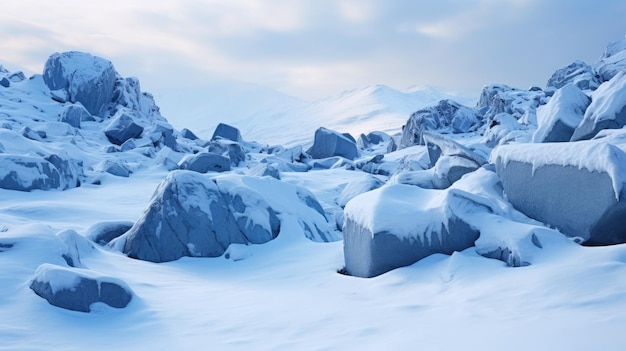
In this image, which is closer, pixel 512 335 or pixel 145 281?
pixel 512 335

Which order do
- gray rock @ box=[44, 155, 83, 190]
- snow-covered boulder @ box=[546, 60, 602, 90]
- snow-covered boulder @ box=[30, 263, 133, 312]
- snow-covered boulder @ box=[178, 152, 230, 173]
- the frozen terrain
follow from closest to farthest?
the frozen terrain
snow-covered boulder @ box=[30, 263, 133, 312]
gray rock @ box=[44, 155, 83, 190]
snow-covered boulder @ box=[178, 152, 230, 173]
snow-covered boulder @ box=[546, 60, 602, 90]

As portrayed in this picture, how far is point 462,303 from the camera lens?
360 cm

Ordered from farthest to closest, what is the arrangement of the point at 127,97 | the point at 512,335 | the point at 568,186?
the point at 127,97 < the point at 568,186 < the point at 512,335

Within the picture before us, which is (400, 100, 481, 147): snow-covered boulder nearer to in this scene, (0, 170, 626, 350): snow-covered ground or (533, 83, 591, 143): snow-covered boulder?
(533, 83, 591, 143): snow-covered boulder

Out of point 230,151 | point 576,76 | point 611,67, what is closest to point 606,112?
point 230,151

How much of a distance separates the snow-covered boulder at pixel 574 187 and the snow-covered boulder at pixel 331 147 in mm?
16994

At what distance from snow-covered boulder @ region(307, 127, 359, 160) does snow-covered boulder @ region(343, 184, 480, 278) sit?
681 inches

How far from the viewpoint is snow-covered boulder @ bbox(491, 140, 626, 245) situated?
14.1 feet

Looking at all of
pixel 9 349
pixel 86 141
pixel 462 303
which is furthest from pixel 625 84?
pixel 86 141

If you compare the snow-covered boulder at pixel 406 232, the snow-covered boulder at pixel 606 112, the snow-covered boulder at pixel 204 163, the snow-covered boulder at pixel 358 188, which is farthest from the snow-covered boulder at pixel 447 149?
the snow-covered boulder at pixel 204 163

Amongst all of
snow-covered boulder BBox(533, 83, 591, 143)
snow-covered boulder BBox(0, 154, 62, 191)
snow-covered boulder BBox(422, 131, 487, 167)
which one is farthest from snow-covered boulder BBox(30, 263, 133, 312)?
snow-covered boulder BBox(0, 154, 62, 191)

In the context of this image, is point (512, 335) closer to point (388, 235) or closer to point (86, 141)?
point (388, 235)

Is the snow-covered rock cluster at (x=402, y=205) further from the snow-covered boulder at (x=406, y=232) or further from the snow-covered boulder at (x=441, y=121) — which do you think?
the snow-covered boulder at (x=441, y=121)

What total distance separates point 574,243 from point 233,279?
334cm
